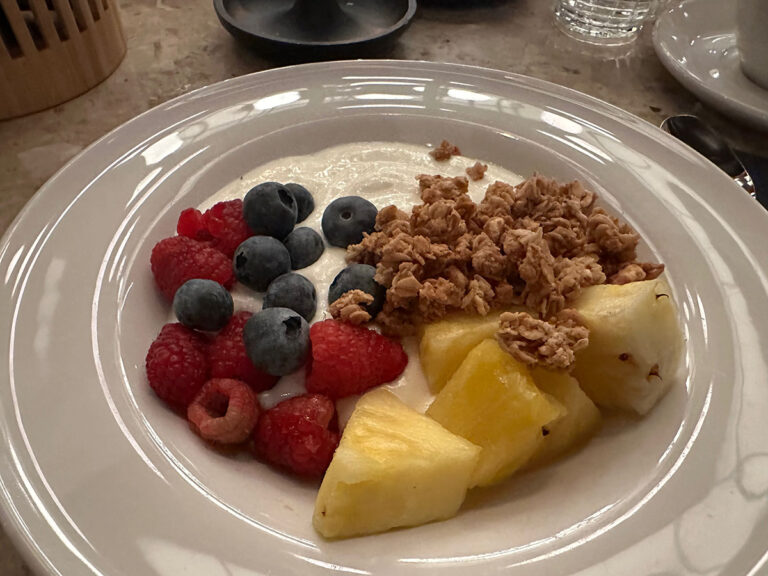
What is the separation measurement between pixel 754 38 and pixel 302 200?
125 cm

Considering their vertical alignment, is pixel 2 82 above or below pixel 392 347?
above

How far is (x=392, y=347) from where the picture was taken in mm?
1038

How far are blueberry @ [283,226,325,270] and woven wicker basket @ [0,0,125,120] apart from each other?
86 centimetres

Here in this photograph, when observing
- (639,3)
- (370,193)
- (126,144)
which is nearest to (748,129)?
(639,3)

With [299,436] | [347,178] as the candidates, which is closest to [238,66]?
[347,178]

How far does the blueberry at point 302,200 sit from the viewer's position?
1.26 metres

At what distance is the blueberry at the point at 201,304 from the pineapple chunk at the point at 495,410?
0.40 m

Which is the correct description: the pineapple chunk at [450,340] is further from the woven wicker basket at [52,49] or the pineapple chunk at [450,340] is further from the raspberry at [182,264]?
the woven wicker basket at [52,49]

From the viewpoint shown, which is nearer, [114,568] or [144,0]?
[114,568]

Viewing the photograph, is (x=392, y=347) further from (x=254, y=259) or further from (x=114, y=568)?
(x=114, y=568)

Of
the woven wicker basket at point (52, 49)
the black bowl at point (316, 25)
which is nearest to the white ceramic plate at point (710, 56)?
the black bowl at point (316, 25)

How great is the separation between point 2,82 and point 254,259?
3.10 ft

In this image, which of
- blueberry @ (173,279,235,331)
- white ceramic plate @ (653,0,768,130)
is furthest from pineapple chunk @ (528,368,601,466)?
white ceramic plate @ (653,0,768,130)

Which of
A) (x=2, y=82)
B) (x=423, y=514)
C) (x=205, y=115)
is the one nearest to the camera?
(x=423, y=514)
